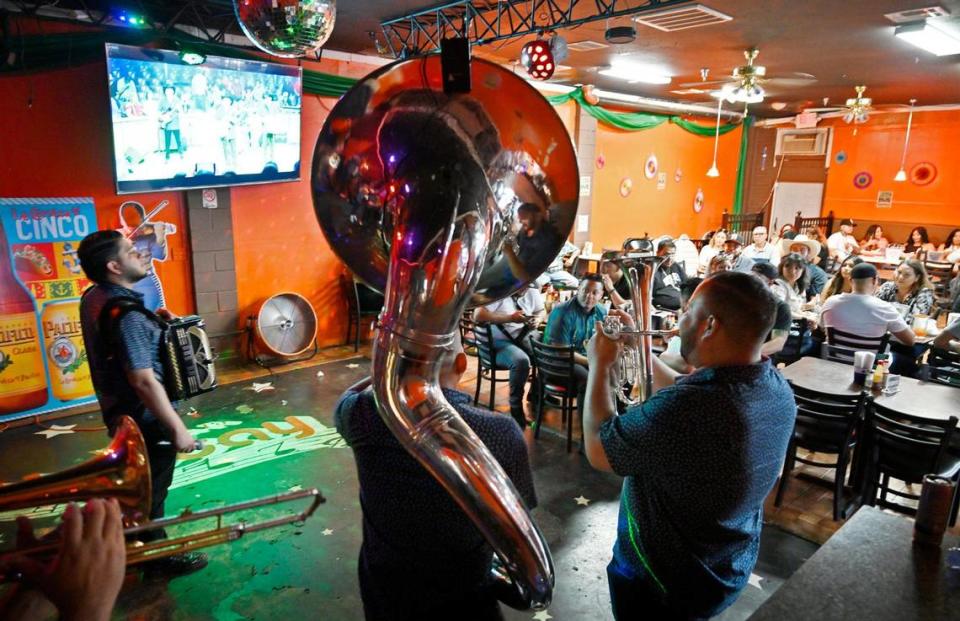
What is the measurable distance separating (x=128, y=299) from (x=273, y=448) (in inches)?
88.3

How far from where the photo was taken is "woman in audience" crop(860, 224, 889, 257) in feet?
36.2

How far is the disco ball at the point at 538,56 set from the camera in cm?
554

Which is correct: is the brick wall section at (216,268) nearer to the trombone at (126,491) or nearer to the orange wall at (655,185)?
the trombone at (126,491)

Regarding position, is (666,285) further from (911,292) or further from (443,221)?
(443,221)

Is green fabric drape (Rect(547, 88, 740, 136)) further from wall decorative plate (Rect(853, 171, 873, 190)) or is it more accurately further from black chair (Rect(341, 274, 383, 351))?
black chair (Rect(341, 274, 383, 351))

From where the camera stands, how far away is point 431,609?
1669 millimetres

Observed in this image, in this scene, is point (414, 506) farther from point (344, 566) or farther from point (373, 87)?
point (344, 566)

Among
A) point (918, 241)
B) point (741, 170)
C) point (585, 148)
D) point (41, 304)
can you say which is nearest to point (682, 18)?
point (585, 148)

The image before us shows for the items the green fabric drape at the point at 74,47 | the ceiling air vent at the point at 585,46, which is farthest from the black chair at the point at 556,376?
the ceiling air vent at the point at 585,46

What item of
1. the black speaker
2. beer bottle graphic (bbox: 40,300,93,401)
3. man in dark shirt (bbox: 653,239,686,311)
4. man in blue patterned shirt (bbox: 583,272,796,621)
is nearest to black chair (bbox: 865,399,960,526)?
man in blue patterned shirt (bbox: 583,272,796,621)

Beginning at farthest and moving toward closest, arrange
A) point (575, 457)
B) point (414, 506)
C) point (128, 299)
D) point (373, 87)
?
point (575, 457), point (128, 299), point (414, 506), point (373, 87)

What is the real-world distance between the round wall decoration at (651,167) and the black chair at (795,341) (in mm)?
6894

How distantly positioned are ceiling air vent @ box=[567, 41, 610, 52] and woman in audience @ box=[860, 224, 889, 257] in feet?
23.8

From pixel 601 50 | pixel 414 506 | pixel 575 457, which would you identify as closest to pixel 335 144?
pixel 414 506
